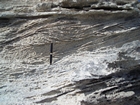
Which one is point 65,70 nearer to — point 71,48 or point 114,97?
point 71,48

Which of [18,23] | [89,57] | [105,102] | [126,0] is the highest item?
[126,0]

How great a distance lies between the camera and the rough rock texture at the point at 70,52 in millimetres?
4570

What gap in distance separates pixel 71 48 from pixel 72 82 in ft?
4.69

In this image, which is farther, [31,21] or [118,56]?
[31,21]

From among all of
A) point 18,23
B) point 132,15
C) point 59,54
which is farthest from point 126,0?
point 18,23

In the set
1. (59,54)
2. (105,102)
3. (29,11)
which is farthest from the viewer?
(29,11)

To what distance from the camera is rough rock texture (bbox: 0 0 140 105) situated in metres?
4.57

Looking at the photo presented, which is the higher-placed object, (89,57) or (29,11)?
(29,11)

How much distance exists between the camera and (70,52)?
575 cm

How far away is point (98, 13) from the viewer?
238 inches

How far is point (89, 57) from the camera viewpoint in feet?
18.1

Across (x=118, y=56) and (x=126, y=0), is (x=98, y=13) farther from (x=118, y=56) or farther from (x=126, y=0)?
(x=118, y=56)

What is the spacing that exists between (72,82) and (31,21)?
97.2 inches

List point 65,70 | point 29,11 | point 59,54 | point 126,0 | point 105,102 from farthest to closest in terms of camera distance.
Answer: point 126,0 → point 29,11 → point 59,54 → point 65,70 → point 105,102
